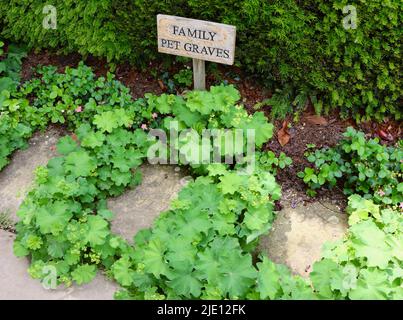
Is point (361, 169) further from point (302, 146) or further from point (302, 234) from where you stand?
point (302, 234)

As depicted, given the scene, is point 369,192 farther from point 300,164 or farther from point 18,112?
point 18,112

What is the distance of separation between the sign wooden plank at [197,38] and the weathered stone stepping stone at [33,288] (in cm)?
176

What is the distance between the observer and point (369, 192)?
3934 mm

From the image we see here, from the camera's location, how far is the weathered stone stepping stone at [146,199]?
3.86 m

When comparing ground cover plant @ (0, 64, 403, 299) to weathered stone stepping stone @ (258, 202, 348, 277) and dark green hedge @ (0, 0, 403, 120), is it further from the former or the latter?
dark green hedge @ (0, 0, 403, 120)

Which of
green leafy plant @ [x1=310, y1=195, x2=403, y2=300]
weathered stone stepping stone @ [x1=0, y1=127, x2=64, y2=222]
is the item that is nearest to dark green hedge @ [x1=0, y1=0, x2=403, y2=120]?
weathered stone stepping stone @ [x1=0, y1=127, x2=64, y2=222]

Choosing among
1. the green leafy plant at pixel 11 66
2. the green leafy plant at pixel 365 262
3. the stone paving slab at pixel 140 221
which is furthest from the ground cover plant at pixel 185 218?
the green leafy plant at pixel 11 66

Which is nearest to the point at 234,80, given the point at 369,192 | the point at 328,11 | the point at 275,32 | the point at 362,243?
the point at 275,32

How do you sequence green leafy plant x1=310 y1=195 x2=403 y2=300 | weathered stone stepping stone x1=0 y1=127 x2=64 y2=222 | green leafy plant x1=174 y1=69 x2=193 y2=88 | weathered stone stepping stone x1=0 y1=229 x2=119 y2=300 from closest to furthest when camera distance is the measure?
green leafy plant x1=310 y1=195 x2=403 y2=300
weathered stone stepping stone x1=0 y1=229 x2=119 y2=300
weathered stone stepping stone x1=0 y1=127 x2=64 y2=222
green leafy plant x1=174 y1=69 x2=193 y2=88

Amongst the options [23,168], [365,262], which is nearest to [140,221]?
[23,168]

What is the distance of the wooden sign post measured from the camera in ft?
12.3

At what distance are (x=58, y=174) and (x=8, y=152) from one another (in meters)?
0.55

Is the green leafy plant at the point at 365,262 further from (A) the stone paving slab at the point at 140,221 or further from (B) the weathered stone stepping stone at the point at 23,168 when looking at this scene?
(B) the weathered stone stepping stone at the point at 23,168

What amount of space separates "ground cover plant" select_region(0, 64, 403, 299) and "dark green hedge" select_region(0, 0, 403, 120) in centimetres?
38
